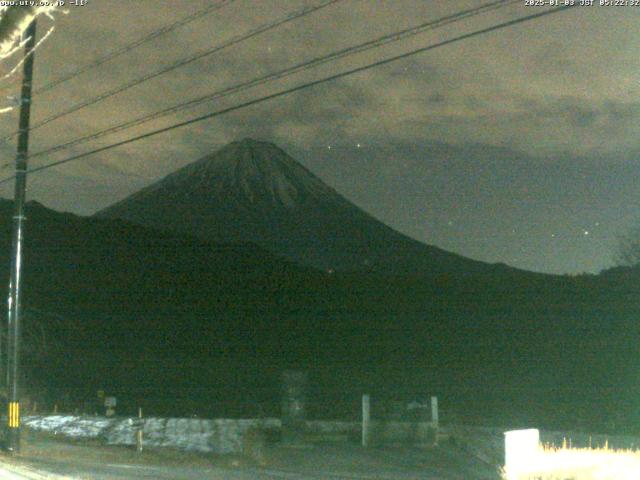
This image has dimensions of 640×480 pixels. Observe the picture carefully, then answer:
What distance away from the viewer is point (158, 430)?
85.4 feet

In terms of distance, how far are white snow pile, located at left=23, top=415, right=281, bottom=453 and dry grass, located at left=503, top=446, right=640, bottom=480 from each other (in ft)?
33.4

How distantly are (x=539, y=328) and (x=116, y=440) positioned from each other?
53.6 m

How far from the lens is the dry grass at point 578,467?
41.5ft

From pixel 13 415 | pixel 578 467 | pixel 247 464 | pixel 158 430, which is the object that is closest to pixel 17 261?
pixel 13 415

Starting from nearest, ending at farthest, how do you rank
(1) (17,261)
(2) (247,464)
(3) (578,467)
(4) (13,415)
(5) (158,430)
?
1. (3) (578,467)
2. (4) (13,415)
3. (1) (17,261)
4. (2) (247,464)
5. (5) (158,430)

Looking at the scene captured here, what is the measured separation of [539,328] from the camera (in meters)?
71.9

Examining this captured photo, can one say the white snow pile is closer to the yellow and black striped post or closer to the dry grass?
the yellow and black striped post

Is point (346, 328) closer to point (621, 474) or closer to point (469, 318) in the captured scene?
point (469, 318)

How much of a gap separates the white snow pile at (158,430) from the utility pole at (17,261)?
530 cm

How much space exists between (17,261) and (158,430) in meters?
9.25

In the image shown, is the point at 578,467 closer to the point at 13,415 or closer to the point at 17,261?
the point at 13,415

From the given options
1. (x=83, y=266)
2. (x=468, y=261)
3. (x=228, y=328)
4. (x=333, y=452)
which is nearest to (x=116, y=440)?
(x=333, y=452)

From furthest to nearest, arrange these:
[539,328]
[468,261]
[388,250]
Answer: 1. [388,250]
2. [468,261]
3. [539,328]

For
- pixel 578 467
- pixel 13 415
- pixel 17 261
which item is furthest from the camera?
pixel 17 261
